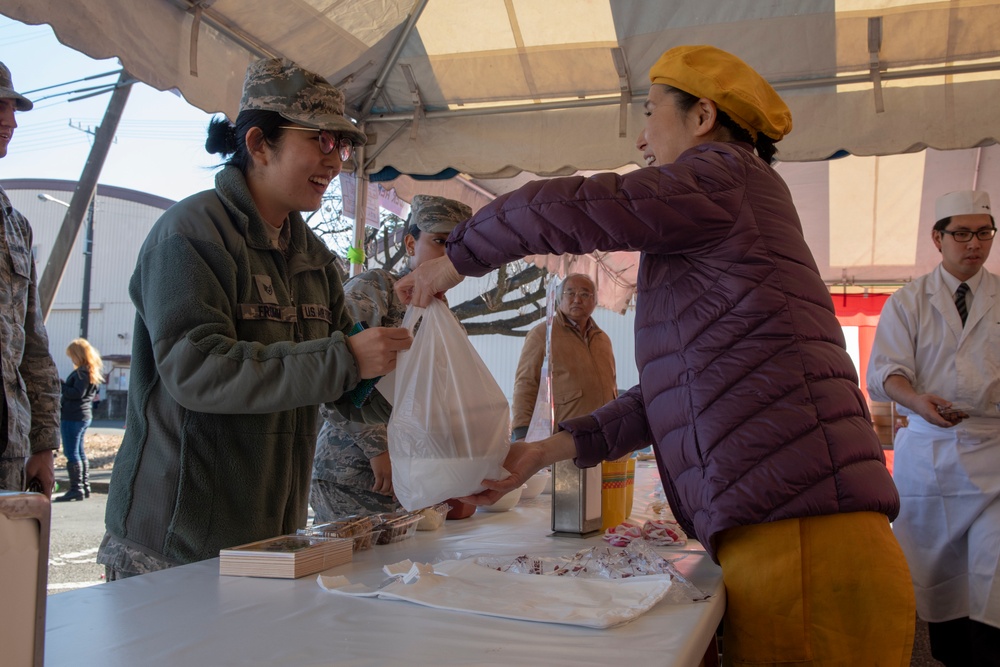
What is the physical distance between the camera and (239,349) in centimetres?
149

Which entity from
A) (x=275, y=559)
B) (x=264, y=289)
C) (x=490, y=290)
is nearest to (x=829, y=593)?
(x=275, y=559)

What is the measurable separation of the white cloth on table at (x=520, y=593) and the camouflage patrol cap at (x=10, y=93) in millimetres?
2077

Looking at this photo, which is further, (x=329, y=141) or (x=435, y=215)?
(x=435, y=215)

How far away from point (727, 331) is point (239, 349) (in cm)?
88

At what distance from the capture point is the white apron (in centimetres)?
321

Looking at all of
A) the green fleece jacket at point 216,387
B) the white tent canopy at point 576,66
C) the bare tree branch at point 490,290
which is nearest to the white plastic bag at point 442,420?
the green fleece jacket at point 216,387

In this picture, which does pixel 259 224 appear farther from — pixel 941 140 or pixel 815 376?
pixel 941 140

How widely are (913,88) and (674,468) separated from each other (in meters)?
2.76

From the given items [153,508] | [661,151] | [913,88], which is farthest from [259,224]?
[913,88]

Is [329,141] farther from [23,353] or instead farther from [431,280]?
[23,353]

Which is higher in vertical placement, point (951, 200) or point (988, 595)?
point (951, 200)

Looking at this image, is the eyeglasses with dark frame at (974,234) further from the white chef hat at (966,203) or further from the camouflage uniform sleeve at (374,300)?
the camouflage uniform sleeve at (374,300)

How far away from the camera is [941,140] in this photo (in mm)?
3381

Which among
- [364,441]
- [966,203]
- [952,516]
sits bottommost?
[952,516]
